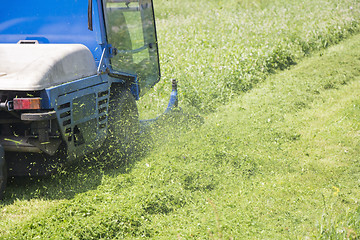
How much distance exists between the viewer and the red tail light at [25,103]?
372cm

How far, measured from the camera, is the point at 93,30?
482cm

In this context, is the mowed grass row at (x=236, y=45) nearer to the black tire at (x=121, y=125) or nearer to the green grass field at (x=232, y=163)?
the green grass field at (x=232, y=163)

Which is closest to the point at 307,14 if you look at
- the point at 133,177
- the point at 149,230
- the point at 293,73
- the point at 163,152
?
the point at 293,73

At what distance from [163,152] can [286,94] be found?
11.3 feet

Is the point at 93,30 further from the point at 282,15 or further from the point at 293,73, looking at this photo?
the point at 282,15

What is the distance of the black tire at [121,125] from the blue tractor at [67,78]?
0.01 meters

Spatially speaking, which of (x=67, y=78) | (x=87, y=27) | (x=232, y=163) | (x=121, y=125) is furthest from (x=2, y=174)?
(x=232, y=163)

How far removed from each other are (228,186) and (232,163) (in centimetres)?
61

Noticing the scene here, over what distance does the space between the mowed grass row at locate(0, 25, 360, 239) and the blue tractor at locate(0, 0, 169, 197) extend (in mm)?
450

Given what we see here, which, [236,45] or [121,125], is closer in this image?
[121,125]

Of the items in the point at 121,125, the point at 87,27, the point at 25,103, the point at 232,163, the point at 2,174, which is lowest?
the point at 232,163

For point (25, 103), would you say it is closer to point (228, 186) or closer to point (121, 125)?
point (121, 125)

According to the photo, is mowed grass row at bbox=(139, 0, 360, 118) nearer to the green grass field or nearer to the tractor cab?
the green grass field

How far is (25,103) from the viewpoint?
3725mm
